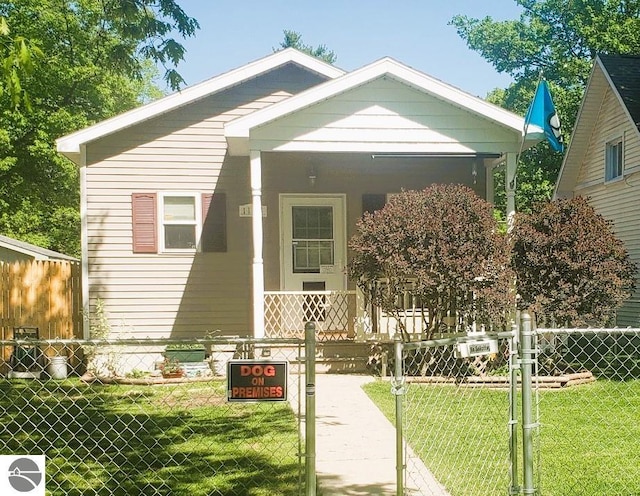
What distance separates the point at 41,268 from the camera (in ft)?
38.3

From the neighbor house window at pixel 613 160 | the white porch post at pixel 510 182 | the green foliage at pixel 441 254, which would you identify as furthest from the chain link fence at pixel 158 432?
the neighbor house window at pixel 613 160

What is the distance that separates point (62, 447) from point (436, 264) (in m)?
5.46

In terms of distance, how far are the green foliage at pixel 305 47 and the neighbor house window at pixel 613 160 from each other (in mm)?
34254

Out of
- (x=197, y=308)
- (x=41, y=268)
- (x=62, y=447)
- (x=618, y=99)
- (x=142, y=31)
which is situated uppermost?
(x=618, y=99)

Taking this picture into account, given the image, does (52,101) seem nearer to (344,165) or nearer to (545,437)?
(344,165)

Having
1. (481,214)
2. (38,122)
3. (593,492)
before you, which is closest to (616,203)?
(481,214)

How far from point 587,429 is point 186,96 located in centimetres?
886

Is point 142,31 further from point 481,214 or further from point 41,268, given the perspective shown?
point 41,268

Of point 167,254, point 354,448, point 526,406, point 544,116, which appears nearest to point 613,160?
point 544,116

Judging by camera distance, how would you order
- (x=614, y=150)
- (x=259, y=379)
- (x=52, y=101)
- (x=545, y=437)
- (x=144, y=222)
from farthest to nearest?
1. (x=52, y=101)
2. (x=614, y=150)
3. (x=144, y=222)
4. (x=545, y=437)
5. (x=259, y=379)

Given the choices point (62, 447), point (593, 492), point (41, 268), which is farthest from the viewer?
point (41, 268)

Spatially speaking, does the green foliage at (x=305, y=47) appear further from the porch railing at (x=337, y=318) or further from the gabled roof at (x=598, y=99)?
the porch railing at (x=337, y=318)

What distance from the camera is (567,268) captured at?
10.1 meters

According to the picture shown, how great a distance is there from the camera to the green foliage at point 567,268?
32.9 feet
